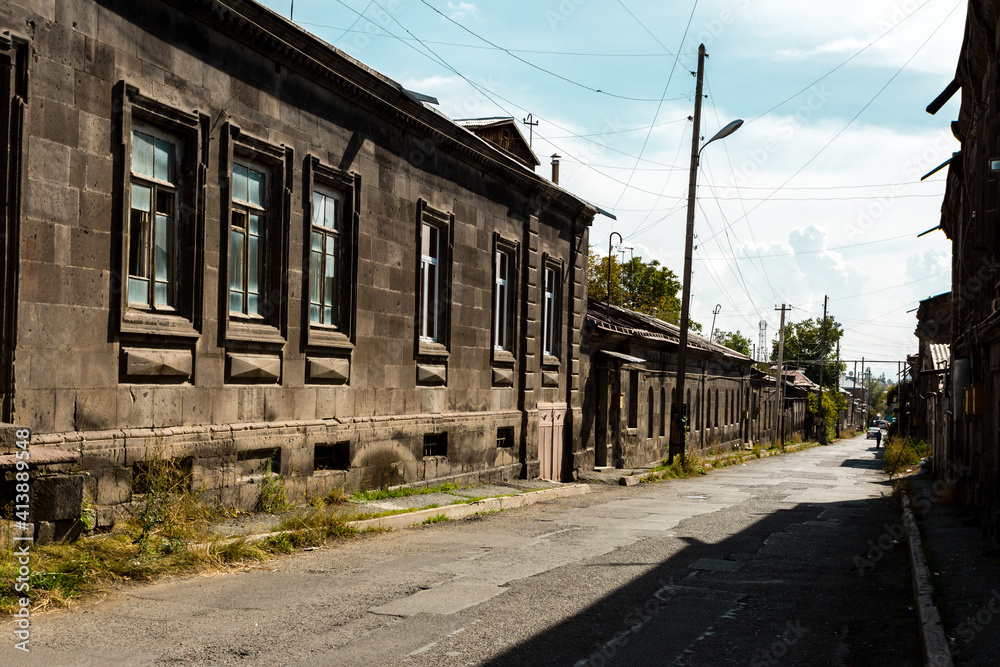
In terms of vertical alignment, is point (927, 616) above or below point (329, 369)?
below

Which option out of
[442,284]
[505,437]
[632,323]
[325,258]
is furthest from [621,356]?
[325,258]

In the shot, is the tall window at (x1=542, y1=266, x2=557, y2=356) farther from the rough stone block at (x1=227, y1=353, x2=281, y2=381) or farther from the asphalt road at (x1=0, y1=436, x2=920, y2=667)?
the rough stone block at (x1=227, y1=353, x2=281, y2=381)

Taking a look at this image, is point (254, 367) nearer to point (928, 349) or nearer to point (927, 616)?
point (927, 616)

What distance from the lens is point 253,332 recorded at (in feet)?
39.7

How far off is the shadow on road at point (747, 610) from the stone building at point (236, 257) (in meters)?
5.09

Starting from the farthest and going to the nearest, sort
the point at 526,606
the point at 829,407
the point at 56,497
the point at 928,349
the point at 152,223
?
the point at 829,407 → the point at 928,349 → the point at 152,223 → the point at 56,497 → the point at 526,606

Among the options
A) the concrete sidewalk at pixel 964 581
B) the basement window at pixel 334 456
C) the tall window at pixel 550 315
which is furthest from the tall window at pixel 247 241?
the tall window at pixel 550 315

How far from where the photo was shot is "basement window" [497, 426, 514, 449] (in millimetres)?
19712

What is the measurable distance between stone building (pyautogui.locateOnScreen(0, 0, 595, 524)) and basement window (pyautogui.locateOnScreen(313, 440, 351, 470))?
0.15ft

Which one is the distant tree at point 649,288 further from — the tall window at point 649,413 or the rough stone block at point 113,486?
the rough stone block at point 113,486

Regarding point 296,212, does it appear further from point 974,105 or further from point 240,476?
point 974,105

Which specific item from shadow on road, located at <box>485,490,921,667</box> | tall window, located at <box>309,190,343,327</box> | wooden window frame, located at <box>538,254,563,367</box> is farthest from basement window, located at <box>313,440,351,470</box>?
wooden window frame, located at <box>538,254,563,367</box>

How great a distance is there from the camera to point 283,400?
41.4ft

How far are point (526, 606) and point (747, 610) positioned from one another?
191cm
